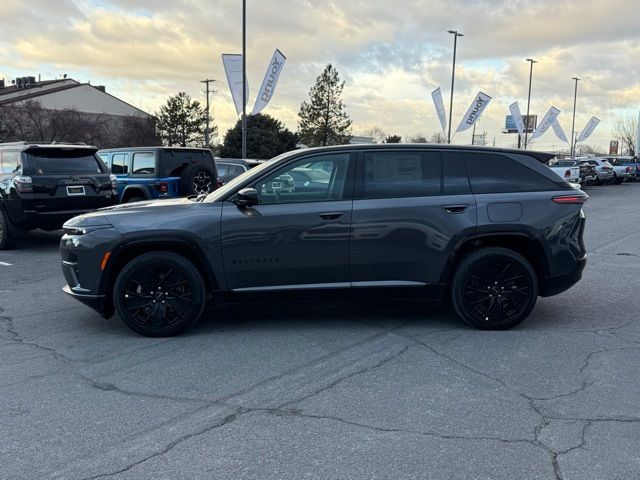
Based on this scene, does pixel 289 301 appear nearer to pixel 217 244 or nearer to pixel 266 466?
pixel 217 244

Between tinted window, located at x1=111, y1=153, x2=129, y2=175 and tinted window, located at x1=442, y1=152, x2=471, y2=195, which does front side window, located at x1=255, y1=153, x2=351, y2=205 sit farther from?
tinted window, located at x1=111, y1=153, x2=129, y2=175

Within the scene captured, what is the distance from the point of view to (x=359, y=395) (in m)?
3.87

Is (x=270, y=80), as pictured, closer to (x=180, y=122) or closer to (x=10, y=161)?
(x=10, y=161)

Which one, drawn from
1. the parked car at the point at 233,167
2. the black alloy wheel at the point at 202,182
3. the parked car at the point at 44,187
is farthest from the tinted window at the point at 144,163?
the parked car at the point at 233,167

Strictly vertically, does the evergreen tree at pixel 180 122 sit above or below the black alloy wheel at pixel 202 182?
above

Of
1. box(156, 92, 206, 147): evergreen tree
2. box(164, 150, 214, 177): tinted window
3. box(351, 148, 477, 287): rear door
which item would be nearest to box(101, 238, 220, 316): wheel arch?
box(351, 148, 477, 287): rear door

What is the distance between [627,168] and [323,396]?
140 ft

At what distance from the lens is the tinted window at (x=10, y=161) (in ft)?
31.8

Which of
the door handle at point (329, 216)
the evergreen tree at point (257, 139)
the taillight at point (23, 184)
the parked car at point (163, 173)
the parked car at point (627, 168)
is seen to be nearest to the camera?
the door handle at point (329, 216)

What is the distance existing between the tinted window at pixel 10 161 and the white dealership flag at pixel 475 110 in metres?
26.8

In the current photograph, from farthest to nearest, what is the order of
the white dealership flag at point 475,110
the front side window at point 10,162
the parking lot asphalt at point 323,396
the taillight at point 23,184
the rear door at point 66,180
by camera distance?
the white dealership flag at point 475,110
the front side window at point 10,162
the rear door at point 66,180
the taillight at point 23,184
the parking lot asphalt at point 323,396

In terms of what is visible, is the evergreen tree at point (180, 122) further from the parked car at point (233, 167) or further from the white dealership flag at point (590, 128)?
the parked car at point (233, 167)

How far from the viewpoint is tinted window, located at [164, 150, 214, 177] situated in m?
11.9

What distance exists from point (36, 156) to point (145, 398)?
739cm
